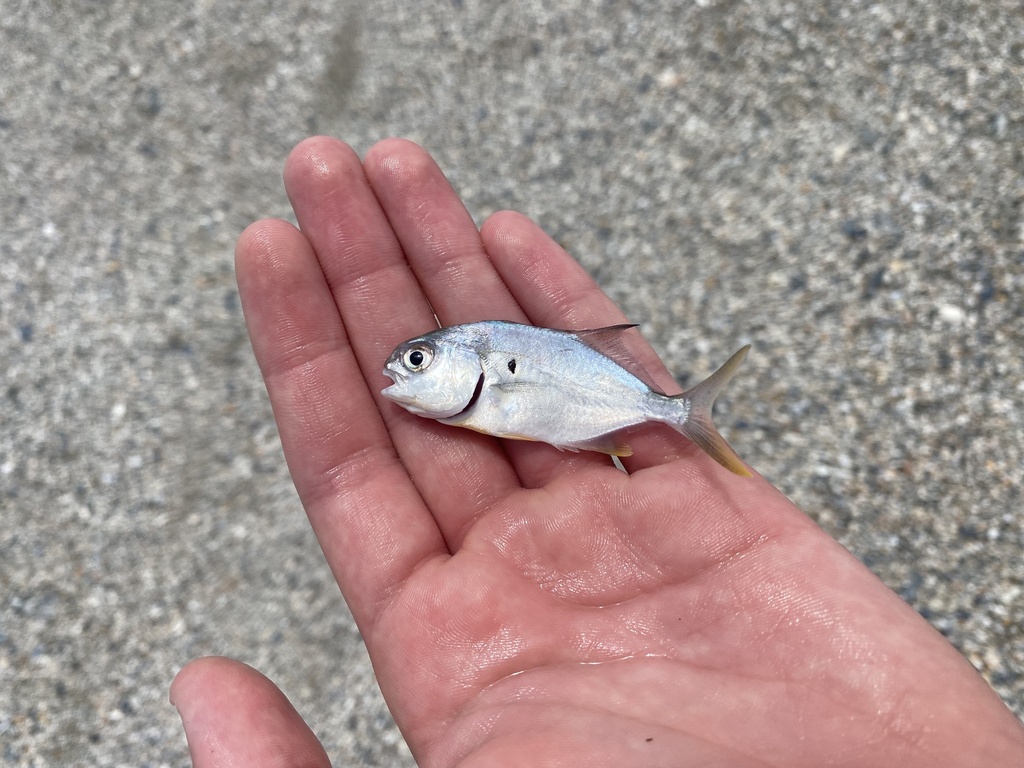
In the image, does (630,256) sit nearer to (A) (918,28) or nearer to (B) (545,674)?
(A) (918,28)

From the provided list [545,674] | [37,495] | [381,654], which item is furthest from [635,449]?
[37,495]

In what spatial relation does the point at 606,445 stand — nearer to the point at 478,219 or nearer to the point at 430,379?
the point at 430,379

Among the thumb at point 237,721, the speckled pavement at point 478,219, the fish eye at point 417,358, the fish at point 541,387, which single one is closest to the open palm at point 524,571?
the thumb at point 237,721

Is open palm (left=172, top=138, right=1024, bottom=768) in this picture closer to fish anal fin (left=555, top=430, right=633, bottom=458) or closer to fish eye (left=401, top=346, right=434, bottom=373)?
fish anal fin (left=555, top=430, right=633, bottom=458)

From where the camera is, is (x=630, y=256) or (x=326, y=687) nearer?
(x=326, y=687)

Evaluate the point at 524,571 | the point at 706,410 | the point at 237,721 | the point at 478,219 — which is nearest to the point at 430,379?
the point at 524,571

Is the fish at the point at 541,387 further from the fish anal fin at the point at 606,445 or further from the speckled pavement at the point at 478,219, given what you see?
the speckled pavement at the point at 478,219
